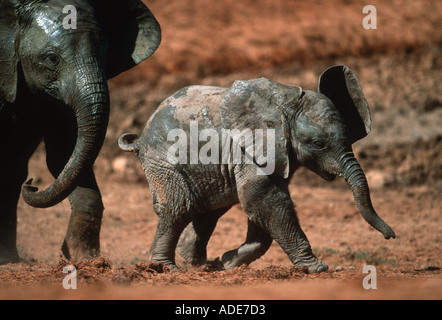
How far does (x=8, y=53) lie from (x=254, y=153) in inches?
92.7

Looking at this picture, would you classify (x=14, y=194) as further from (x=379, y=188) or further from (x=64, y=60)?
(x=379, y=188)

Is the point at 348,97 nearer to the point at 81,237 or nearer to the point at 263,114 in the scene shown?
the point at 263,114

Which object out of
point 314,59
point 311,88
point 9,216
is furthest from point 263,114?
point 314,59

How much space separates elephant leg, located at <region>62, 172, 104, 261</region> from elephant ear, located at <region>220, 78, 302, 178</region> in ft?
5.54

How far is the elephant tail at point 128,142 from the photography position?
7.05m

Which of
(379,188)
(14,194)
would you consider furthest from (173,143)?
(379,188)

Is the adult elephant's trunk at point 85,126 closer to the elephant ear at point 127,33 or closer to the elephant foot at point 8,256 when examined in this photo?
the elephant ear at point 127,33

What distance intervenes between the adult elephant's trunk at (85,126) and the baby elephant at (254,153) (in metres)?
0.56

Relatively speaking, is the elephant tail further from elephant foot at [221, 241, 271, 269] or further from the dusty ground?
elephant foot at [221, 241, 271, 269]

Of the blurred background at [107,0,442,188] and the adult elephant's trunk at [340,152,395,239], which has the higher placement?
the blurred background at [107,0,442,188]

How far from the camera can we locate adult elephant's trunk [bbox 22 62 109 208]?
642 centimetres

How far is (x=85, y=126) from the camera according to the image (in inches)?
253

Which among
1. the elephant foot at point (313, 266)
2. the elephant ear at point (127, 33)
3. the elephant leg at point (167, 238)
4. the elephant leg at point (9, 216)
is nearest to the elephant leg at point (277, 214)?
A: the elephant foot at point (313, 266)

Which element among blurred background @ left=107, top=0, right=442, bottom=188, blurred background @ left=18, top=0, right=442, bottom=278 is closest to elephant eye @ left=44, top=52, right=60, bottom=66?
blurred background @ left=18, top=0, right=442, bottom=278
